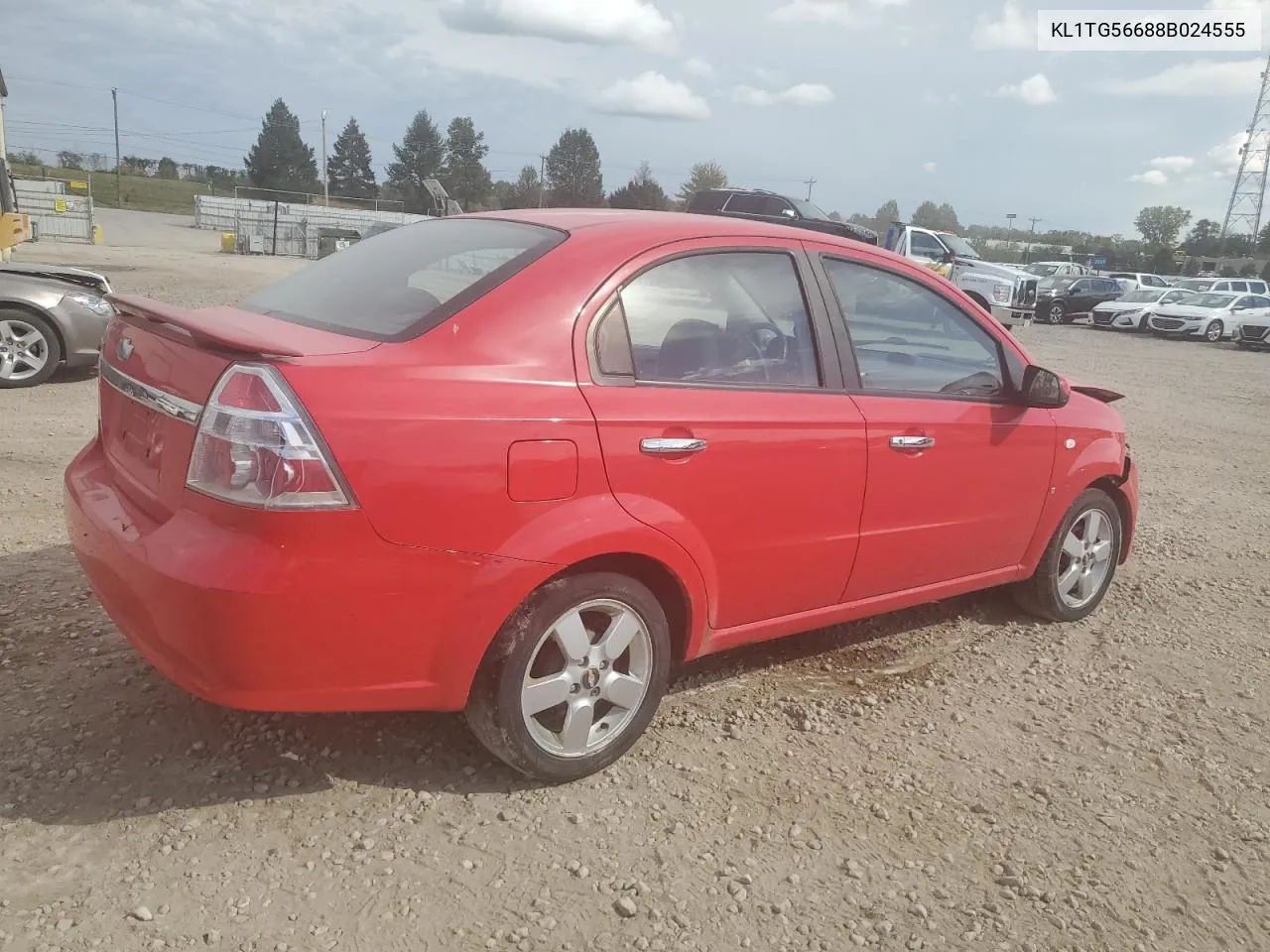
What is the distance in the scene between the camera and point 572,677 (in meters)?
2.89

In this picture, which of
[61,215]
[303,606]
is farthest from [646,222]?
[61,215]

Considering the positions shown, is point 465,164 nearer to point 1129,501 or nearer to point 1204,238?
point 1204,238

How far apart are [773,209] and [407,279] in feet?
57.0

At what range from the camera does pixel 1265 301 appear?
28922 millimetres

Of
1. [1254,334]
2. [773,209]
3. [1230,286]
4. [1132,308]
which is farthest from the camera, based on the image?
[1230,286]

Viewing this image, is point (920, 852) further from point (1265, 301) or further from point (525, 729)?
point (1265, 301)

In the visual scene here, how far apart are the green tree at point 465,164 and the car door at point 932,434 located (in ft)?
290

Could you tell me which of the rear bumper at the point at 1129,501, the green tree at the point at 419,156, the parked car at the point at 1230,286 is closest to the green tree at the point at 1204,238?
the parked car at the point at 1230,286

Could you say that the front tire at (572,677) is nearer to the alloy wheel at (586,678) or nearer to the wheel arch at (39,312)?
the alloy wheel at (586,678)

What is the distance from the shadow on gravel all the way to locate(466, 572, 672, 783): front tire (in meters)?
0.21

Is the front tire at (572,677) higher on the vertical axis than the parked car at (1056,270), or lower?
lower

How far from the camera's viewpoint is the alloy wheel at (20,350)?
8.08 meters

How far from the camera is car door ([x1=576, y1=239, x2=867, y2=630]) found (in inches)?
113

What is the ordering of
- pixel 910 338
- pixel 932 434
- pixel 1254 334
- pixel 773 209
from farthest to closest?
pixel 1254 334 < pixel 773 209 < pixel 910 338 < pixel 932 434
